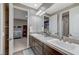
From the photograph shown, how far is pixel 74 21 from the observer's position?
5.65ft

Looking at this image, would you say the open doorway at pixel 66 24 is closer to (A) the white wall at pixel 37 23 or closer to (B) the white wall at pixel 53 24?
(B) the white wall at pixel 53 24

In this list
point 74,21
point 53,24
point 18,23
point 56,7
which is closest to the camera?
point 74,21

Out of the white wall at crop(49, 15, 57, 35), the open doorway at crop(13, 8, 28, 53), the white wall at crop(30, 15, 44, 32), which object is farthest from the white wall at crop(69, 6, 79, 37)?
the open doorway at crop(13, 8, 28, 53)

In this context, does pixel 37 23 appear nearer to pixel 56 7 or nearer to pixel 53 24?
pixel 53 24

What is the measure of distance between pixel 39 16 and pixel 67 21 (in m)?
0.73

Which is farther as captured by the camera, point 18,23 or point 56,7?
point 18,23

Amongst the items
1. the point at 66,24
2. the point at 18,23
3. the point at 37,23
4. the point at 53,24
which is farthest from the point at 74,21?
the point at 18,23

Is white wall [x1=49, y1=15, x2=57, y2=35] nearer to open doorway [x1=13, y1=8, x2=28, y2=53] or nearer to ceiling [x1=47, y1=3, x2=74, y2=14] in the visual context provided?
ceiling [x1=47, y1=3, x2=74, y2=14]

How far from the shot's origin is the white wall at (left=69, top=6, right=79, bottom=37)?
66.3 inches

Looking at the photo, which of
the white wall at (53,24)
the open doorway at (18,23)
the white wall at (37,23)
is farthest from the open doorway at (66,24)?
the open doorway at (18,23)

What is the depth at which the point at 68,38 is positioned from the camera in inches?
70.7

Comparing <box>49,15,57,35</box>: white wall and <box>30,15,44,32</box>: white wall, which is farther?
<box>30,15,44,32</box>: white wall
